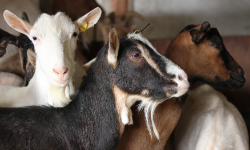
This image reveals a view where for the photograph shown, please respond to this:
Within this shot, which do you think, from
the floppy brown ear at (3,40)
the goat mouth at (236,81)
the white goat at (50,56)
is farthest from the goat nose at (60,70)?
the goat mouth at (236,81)

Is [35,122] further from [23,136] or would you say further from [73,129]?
[73,129]

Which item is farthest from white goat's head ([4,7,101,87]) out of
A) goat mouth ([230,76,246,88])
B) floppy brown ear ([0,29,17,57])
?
goat mouth ([230,76,246,88])

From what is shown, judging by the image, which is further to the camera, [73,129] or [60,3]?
[60,3]

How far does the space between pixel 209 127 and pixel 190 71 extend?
0.58 m

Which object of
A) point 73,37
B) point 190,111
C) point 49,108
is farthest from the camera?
point 190,111

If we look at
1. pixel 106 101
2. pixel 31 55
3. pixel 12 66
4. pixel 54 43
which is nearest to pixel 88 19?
pixel 54 43

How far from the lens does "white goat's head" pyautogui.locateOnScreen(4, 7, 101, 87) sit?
4.61ft

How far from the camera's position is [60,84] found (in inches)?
56.8

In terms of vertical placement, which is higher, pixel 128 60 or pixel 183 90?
pixel 128 60

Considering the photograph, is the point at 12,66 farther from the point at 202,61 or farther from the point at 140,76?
the point at 202,61

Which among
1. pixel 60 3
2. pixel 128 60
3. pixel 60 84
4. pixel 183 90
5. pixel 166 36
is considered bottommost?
pixel 166 36

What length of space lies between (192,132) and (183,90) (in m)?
1.08

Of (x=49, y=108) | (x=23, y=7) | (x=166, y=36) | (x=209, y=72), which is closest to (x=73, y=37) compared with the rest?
(x=49, y=108)

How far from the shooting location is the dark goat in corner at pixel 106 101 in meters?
1.28
